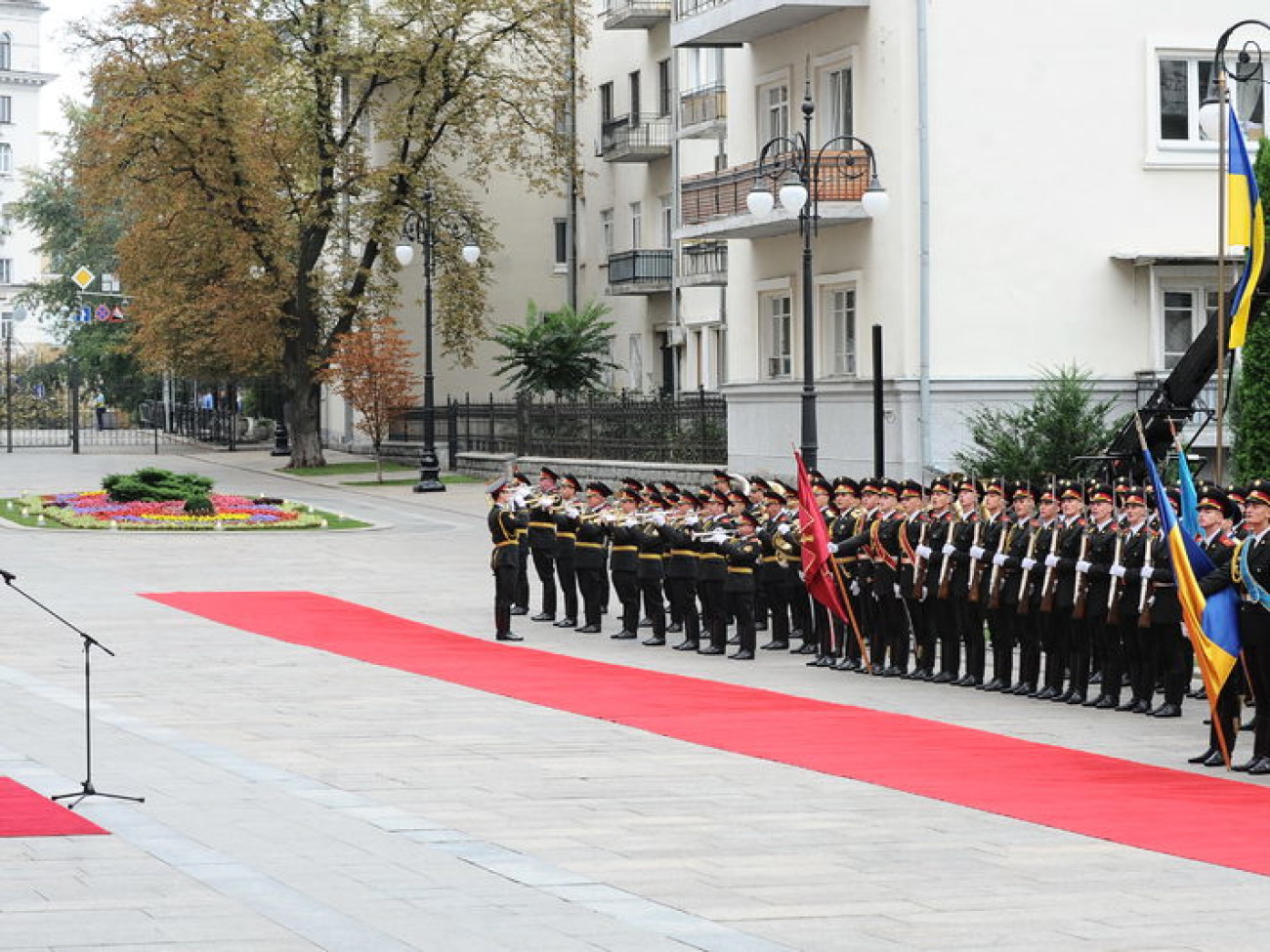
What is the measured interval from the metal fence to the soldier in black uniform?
16.7 meters

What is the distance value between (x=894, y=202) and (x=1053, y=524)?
633 inches

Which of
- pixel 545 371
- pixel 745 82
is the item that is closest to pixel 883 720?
pixel 745 82

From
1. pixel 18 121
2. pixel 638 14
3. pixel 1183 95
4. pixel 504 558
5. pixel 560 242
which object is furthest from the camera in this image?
pixel 18 121

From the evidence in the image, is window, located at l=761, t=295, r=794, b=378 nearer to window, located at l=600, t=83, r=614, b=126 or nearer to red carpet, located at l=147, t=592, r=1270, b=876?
red carpet, located at l=147, t=592, r=1270, b=876

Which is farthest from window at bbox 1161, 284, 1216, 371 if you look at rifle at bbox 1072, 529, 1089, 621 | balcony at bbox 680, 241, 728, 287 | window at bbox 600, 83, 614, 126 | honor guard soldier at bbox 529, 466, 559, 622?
window at bbox 600, 83, 614, 126

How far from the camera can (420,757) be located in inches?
595

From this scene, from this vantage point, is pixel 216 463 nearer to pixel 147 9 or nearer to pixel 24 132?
pixel 147 9

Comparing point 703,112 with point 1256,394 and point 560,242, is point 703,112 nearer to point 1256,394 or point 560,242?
point 560,242

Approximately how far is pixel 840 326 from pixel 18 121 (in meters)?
95.0

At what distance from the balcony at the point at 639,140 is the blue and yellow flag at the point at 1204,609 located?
40852 mm

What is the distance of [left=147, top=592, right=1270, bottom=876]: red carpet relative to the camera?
12594mm

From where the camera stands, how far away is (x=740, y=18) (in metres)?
36.2

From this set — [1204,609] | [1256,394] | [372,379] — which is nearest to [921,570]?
[1204,609]

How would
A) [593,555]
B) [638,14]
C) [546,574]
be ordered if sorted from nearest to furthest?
1. [593,555]
2. [546,574]
3. [638,14]
